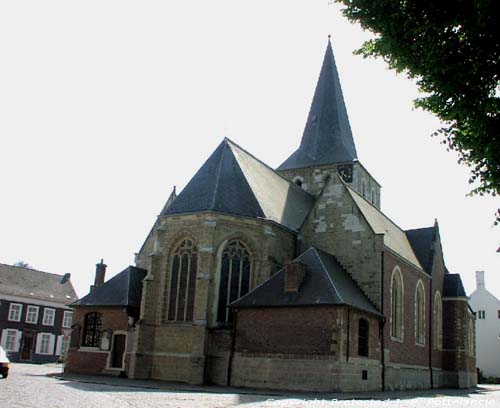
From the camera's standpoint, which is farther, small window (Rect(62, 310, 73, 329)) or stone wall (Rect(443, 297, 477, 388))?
small window (Rect(62, 310, 73, 329))

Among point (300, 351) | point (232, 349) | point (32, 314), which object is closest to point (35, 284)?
point (32, 314)

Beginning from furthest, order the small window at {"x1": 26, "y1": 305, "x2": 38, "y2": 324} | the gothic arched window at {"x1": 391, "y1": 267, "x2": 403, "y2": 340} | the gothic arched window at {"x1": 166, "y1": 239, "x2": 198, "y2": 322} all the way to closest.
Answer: the small window at {"x1": 26, "y1": 305, "x2": 38, "y2": 324} < the gothic arched window at {"x1": 391, "y1": 267, "x2": 403, "y2": 340} < the gothic arched window at {"x1": 166, "y1": 239, "x2": 198, "y2": 322}

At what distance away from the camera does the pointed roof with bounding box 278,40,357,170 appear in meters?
41.9

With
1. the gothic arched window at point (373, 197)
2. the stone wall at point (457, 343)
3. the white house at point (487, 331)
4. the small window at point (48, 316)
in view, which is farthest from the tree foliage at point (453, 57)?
the white house at point (487, 331)

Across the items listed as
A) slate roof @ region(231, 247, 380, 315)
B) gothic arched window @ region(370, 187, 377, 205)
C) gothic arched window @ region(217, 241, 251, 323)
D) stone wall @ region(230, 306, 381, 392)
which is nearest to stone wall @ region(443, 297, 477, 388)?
gothic arched window @ region(370, 187, 377, 205)

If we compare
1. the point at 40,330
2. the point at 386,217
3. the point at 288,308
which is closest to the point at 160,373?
the point at 288,308

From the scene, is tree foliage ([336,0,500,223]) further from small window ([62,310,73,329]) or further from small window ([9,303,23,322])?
small window ([62,310,73,329])

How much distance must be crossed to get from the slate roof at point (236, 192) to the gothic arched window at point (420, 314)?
8010 mm

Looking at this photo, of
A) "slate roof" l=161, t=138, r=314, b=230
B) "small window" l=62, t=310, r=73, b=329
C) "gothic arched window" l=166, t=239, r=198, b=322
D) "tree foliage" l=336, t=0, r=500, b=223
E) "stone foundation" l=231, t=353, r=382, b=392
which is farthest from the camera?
"small window" l=62, t=310, r=73, b=329

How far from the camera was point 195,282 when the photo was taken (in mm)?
26203

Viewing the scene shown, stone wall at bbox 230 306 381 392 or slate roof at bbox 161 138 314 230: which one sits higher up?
slate roof at bbox 161 138 314 230

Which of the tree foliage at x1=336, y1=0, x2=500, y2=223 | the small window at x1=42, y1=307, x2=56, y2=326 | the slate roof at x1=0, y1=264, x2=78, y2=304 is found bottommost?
the small window at x1=42, y1=307, x2=56, y2=326

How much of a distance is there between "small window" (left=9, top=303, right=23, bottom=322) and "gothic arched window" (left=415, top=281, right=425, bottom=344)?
3356 cm

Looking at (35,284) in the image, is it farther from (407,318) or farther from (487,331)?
(487,331)
